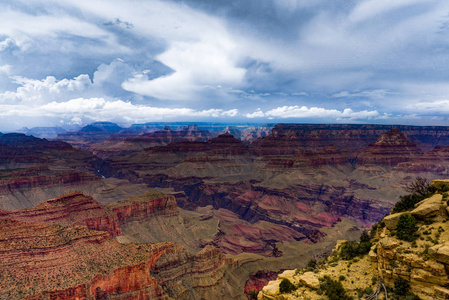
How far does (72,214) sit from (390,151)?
195 metres

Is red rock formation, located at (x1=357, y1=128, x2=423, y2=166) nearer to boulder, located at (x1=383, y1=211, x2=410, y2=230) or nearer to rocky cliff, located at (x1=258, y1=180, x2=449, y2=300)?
rocky cliff, located at (x1=258, y1=180, x2=449, y2=300)

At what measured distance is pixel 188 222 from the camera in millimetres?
84812

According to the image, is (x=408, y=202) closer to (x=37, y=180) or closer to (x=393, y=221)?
(x=393, y=221)

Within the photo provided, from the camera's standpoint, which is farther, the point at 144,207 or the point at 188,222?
the point at 188,222

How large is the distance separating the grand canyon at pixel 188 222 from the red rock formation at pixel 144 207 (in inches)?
11.7

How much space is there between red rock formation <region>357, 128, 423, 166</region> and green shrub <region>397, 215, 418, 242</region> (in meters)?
182

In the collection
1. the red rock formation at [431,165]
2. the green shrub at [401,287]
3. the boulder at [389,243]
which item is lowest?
the red rock formation at [431,165]

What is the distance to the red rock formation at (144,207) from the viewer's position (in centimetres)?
6931

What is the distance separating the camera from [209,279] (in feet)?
165

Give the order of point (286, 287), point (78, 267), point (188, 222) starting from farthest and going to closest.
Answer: point (188, 222), point (78, 267), point (286, 287)

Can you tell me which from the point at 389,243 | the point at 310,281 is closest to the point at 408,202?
the point at 389,243

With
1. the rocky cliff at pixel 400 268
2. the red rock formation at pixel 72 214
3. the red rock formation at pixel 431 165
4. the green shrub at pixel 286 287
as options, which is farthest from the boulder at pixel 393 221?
the red rock formation at pixel 431 165

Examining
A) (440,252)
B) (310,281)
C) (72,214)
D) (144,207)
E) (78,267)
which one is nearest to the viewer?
(440,252)

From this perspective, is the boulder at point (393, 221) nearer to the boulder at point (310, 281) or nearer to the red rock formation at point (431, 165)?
the boulder at point (310, 281)
